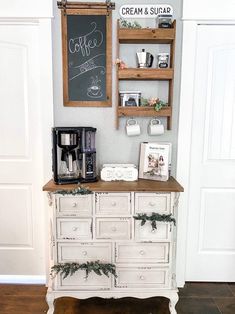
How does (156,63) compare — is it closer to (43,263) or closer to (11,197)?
(11,197)

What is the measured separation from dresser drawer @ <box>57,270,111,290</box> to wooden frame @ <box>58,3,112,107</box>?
1.21 meters

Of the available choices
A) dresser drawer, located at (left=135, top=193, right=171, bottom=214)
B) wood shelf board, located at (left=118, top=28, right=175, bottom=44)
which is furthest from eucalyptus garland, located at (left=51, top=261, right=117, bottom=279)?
wood shelf board, located at (left=118, top=28, right=175, bottom=44)

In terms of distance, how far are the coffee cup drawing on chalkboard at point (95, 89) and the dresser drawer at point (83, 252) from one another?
106 centimetres

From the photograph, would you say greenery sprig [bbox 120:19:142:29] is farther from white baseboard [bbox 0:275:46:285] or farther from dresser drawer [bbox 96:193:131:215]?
white baseboard [bbox 0:275:46:285]

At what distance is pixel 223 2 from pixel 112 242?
1844 millimetres

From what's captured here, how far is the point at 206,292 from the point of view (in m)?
2.34

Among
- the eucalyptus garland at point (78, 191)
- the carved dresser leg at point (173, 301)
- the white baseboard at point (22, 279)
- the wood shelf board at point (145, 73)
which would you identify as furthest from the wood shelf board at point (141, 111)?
the white baseboard at point (22, 279)

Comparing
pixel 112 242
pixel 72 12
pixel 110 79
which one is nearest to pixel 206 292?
pixel 112 242

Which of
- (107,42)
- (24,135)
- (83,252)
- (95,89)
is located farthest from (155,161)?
(24,135)

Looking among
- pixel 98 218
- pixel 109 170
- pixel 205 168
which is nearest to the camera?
pixel 98 218

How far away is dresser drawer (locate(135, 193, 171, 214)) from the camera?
1913mm

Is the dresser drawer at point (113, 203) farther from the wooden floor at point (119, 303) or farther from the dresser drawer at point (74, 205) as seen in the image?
the wooden floor at point (119, 303)

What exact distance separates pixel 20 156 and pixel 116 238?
1010mm

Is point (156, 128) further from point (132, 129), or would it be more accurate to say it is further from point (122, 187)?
point (122, 187)
